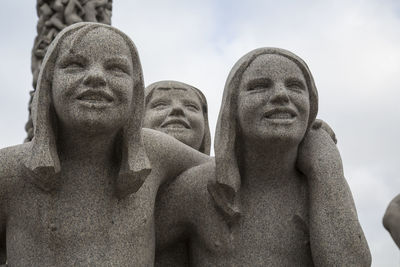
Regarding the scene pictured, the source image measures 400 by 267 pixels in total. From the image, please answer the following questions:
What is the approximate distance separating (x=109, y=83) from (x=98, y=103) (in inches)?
5.6

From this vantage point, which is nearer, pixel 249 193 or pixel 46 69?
pixel 46 69

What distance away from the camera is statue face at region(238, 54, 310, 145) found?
466 cm

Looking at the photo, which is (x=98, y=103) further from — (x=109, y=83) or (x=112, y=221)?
(x=112, y=221)

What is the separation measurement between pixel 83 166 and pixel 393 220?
8.18 ft

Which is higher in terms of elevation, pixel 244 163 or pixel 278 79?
pixel 278 79

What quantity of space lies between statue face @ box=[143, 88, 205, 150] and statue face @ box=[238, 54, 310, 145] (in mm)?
2074

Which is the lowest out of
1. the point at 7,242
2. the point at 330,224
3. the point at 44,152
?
the point at 7,242

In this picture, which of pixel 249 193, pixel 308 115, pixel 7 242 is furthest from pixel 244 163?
pixel 7 242

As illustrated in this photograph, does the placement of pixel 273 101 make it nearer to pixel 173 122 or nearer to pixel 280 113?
pixel 280 113

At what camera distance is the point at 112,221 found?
4602 mm

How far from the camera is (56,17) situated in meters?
9.78

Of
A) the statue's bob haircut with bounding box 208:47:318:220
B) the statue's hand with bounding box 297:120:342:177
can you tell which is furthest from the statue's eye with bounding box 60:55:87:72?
the statue's hand with bounding box 297:120:342:177

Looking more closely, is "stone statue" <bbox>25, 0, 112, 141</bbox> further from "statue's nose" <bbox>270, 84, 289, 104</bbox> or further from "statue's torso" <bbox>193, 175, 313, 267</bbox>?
"statue's nose" <bbox>270, 84, 289, 104</bbox>

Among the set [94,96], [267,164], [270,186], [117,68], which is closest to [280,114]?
[267,164]
